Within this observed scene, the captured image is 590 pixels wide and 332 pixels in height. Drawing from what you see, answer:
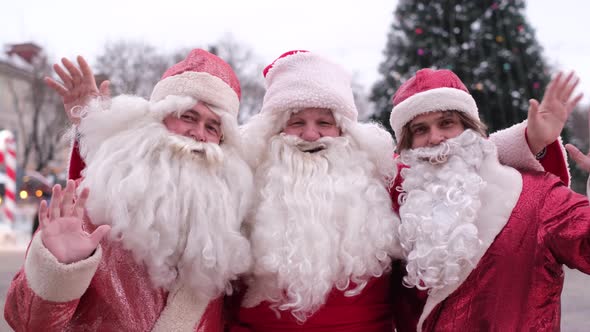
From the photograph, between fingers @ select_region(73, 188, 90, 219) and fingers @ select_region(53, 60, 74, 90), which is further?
fingers @ select_region(53, 60, 74, 90)

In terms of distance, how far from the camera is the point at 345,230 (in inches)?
118

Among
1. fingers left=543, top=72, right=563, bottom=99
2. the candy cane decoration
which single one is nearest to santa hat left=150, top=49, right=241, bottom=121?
fingers left=543, top=72, right=563, bottom=99

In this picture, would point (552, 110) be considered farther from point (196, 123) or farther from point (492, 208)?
point (196, 123)

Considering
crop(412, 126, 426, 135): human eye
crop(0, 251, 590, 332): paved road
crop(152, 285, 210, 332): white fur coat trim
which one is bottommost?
crop(0, 251, 590, 332): paved road

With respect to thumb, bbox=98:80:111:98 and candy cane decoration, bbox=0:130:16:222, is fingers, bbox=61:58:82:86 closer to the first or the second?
thumb, bbox=98:80:111:98

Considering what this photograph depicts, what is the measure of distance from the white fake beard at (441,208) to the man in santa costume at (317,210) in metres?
0.18

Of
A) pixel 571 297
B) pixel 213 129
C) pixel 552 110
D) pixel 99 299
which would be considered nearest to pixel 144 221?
pixel 99 299

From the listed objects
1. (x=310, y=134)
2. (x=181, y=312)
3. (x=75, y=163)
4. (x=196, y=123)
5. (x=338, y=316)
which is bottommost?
(x=338, y=316)

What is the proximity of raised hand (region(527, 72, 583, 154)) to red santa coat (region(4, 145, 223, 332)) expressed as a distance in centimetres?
182

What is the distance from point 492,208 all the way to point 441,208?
240 mm

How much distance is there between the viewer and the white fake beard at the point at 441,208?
2.71 meters

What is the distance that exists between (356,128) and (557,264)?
4.15 ft

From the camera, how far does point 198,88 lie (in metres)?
3.07

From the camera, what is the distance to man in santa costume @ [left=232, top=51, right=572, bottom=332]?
288 cm
